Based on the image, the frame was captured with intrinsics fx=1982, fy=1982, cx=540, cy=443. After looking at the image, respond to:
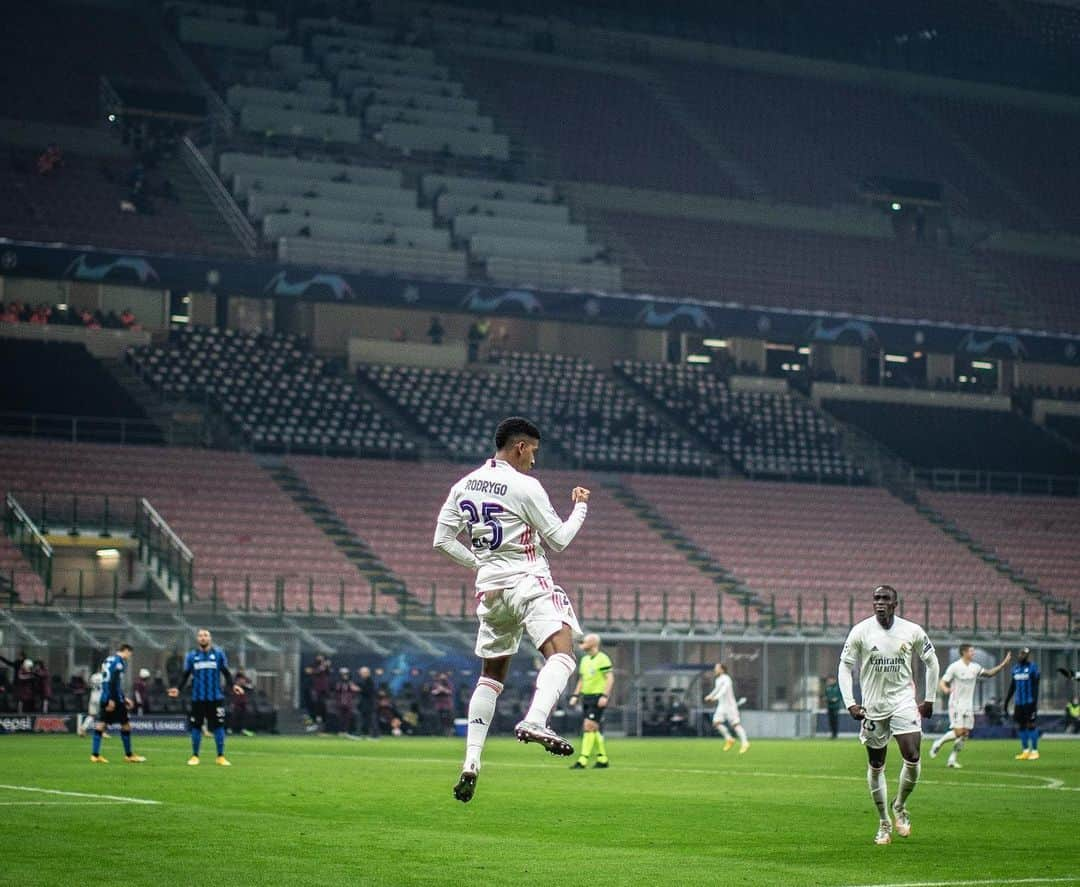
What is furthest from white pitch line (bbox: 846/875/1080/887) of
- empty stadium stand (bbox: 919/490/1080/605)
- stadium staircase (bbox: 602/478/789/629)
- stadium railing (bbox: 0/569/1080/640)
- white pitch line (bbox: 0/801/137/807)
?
empty stadium stand (bbox: 919/490/1080/605)

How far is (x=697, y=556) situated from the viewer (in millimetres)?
58188

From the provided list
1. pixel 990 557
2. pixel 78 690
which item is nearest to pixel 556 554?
pixel 78 690

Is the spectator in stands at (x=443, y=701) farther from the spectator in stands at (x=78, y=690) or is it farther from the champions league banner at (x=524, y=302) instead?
the champions league banner at (x=524, y=302)

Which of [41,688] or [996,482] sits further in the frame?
[996,482]

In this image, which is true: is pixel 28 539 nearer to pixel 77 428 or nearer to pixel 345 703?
pixel 77 428

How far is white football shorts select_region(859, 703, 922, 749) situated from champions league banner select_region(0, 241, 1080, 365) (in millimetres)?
42271

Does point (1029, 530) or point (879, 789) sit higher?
point (1029, 530)

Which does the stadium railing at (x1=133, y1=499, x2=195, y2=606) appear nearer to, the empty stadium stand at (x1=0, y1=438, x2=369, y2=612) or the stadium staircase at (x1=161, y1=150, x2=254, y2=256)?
the empty stadium stand at (x1=0, y1=438, x2=369, y2=612)

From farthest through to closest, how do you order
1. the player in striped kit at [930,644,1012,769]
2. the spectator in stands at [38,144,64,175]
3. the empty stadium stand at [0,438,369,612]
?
the spectator in stands at [38,144,64,175] → the empty stadium stand at [0,438,369,612] → the player in striped kit at [930,644,1012,769]

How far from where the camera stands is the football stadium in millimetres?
42812

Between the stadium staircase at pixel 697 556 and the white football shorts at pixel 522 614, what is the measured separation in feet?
131

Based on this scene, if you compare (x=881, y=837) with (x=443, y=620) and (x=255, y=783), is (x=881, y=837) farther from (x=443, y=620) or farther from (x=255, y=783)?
(x=443, y=620)

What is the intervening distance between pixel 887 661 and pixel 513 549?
198 inches

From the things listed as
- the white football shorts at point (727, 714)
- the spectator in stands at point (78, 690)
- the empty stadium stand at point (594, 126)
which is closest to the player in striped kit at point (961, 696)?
the white football shorts at point (727, 714)
